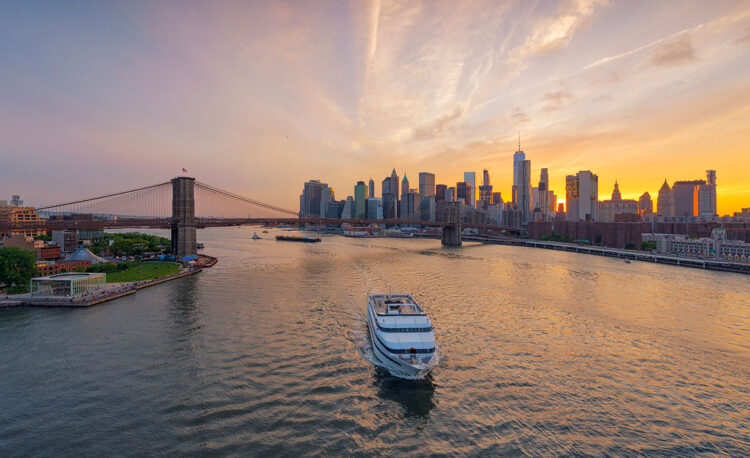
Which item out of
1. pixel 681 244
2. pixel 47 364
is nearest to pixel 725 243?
pixel 681 244

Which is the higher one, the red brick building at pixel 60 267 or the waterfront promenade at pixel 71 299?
the red brick building at pixel 60 267

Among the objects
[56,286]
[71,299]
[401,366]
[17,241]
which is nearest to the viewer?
[401,366]

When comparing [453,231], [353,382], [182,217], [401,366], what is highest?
[182,217]

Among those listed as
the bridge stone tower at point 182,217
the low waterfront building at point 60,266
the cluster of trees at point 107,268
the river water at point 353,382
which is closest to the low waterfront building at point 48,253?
the low waterfront building at point 60,266

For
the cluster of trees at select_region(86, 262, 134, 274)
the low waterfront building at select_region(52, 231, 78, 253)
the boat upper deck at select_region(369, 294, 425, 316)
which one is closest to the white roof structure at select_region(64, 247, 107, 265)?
the cluster of trees at select_region(86, 262, 134, 274)

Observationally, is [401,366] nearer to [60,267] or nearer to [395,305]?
[395,305]

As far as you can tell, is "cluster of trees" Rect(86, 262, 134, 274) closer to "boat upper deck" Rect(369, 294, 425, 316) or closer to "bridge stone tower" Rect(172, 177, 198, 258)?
"bridge stone tower" Rect(172, 177, 198, 258)

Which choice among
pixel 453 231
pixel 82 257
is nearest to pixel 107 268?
pixel 82 257

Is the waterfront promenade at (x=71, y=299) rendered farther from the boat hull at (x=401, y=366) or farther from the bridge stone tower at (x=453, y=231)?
the bridge stone tower at (x=453, y=231)
